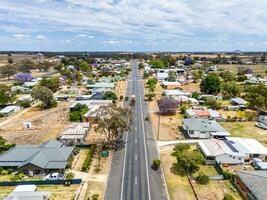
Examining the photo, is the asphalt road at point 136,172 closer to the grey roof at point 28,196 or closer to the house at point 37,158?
the grey roof at point 28,196

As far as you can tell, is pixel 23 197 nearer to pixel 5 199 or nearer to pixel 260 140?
pixel 5 199

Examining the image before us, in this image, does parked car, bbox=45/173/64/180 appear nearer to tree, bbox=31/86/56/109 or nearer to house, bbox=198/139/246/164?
house, bbox=198/139/246/164

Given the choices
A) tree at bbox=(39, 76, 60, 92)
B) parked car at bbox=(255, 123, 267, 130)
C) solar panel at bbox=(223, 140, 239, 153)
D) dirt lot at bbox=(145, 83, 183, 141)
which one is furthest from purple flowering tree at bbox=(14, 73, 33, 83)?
solar panel at bbox=(223, 140, 239, 153)

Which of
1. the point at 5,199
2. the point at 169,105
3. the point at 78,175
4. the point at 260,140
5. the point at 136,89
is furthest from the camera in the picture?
the point at 136,89

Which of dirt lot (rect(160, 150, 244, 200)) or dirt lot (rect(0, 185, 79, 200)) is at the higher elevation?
dirt lot (rect(160, 150, 244, 200))

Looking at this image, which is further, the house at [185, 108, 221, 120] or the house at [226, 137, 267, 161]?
the house at [185, 108, 221, 120]

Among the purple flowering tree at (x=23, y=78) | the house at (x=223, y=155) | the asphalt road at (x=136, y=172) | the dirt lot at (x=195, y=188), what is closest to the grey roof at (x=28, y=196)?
the asphalt road at (x=136, y=172)

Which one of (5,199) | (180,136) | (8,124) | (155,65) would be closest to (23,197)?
(5,199)

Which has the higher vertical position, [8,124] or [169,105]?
[169,105]
